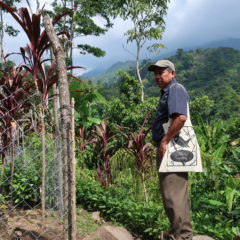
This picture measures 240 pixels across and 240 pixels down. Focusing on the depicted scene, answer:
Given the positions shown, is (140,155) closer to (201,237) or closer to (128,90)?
(201,237)

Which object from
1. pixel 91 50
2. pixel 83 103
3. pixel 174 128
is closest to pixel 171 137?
pixel 174 128

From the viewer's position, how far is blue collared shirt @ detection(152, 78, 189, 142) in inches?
96.3

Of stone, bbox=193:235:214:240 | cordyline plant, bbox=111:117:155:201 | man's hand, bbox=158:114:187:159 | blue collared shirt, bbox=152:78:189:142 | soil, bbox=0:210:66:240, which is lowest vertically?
stone, bbox=193:235:214:240

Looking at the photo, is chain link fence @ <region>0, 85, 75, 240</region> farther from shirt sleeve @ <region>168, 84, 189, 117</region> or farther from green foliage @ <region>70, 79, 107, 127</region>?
green foliage @ <region>70, 79, 107, 127</region>

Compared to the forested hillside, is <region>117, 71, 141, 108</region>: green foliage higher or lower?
lower

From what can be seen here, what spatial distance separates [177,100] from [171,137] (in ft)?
0.99

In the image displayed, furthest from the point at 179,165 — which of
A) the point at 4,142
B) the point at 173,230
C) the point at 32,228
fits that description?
the point at 4,142

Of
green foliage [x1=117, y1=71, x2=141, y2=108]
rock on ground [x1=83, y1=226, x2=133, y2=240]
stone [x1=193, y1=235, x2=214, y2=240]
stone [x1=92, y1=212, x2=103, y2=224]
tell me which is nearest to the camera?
stone [x1=193, y1=235, x2=214, y2=240]

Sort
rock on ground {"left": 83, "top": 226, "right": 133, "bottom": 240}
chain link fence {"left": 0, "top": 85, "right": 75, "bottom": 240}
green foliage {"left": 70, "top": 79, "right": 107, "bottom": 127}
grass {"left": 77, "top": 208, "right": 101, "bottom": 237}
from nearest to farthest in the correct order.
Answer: chain link fence {"left": 0, "top": 85, "right": 75, "bottom": 240}
rock on ground {"left": 83, "top": 226, "right": 133, "bottom": 240}
grass {"left": 77, "top": 208, "right": 101, "bottom": 237}
green foliage {"left": 70, "top": 79, "right": 107, "bottom": 127}

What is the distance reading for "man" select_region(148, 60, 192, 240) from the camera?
2459 millimetres

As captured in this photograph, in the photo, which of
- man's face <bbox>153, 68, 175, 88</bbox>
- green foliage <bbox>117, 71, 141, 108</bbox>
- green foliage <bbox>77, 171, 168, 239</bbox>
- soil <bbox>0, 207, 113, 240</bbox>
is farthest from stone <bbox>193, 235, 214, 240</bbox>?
green foliage <bbox>117, 71, 141, 108</bbox>

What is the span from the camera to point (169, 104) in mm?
2473

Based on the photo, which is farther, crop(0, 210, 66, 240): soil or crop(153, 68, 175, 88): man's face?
crop(0, 210, 66, 240): soil

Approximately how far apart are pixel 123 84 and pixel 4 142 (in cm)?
687
